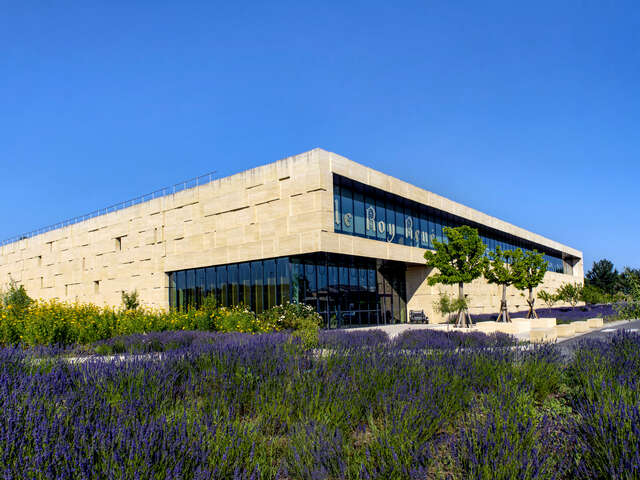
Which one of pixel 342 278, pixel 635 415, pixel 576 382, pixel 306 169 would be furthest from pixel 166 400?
pixel 342 278

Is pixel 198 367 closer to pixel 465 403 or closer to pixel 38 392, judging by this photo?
pixel 38 392

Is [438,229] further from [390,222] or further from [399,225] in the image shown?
[390,222]

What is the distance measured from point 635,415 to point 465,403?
1.64 metres

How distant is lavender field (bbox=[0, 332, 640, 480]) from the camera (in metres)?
2.84

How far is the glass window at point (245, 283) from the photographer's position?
26.4 metres

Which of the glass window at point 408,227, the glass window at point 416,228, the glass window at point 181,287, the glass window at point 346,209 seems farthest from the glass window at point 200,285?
the glass window at point 416,228

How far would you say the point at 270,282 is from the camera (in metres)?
25.1

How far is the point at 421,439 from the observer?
3672 mm

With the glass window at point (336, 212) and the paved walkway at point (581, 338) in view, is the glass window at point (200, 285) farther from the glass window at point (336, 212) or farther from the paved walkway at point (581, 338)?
the paved walkway at point (581, 338)

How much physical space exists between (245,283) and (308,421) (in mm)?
23207

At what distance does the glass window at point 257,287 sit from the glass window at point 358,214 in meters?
5.64

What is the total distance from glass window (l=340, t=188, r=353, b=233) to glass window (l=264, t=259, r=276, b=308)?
425cm

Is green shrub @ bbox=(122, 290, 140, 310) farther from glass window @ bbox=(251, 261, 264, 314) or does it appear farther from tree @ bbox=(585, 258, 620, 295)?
tree @ bbox=(585, 258, 620, 295)

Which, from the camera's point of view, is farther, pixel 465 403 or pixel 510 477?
pixel 465 403
